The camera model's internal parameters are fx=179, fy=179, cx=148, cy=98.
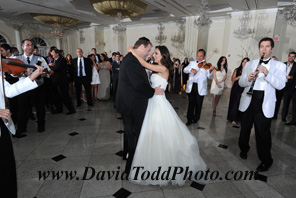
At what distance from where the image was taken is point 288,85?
4695mm

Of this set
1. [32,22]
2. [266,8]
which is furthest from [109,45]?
[266,8]

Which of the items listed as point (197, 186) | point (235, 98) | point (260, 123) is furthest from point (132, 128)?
point (235, 98)

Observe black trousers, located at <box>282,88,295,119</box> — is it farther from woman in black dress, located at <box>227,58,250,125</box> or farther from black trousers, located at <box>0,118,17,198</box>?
black trousers, located at <box>0,118,17,198</box>

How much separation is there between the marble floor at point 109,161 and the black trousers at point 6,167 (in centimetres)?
75

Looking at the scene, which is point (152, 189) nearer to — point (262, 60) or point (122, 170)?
point (122, 170)

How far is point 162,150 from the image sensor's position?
2098 mm

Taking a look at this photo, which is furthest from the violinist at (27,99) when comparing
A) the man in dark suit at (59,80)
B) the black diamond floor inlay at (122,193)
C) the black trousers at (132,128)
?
the black diamond floor inlay at (122,193)

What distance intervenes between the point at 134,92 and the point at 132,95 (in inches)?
1.7

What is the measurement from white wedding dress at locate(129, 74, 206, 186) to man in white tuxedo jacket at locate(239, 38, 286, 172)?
0.99m

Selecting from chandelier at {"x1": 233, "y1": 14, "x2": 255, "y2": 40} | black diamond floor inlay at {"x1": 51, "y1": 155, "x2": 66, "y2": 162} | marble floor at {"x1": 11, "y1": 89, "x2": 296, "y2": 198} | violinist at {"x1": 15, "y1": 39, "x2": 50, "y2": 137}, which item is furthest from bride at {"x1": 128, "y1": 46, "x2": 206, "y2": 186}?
chandelier at {"x1": 233, "y1": 14, "x2": 255, "y2": 40}

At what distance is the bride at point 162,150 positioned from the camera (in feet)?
6.84

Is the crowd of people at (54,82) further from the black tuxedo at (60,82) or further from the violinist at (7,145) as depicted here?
the violinist at (7,145)

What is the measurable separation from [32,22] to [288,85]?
15.8m

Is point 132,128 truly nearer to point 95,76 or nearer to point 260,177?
point 260,177
